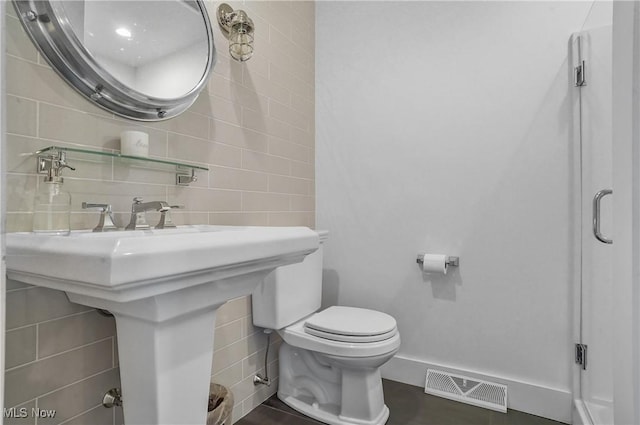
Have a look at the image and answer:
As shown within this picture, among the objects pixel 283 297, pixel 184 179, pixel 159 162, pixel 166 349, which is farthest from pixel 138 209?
pixel 283 297

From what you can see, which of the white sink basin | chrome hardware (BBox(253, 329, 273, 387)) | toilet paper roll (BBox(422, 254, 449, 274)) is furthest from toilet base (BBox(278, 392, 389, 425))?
the white sink basin

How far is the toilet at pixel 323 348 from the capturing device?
1.48m

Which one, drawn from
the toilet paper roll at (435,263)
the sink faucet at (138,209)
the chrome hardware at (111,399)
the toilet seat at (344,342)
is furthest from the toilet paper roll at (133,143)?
the toilet paper roll at (435,263)

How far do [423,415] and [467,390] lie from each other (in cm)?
29

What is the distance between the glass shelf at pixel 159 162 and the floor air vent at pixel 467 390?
1.56m

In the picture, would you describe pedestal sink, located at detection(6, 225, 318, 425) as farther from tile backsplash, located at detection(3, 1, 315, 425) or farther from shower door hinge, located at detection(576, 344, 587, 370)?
shower door hinge, located at detection(576, 344, 587, 370)

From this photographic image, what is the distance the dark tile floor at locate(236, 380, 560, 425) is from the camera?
160cm

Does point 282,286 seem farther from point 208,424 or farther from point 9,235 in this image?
point 9,235

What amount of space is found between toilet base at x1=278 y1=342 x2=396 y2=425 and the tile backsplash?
0.40ft

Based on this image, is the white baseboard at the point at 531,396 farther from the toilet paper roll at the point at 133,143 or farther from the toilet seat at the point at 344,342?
the toilet paper roll at the point at 133,143

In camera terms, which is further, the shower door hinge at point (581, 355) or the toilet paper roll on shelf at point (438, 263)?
the toilet paper roll on shelf at point (438, 263)

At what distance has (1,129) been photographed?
43 cm

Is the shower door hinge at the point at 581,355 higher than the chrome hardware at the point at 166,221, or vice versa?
the chrome hardware at the point at 166,221

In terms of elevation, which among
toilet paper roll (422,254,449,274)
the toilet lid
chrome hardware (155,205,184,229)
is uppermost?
chrome hardware (155,205,184,229)
